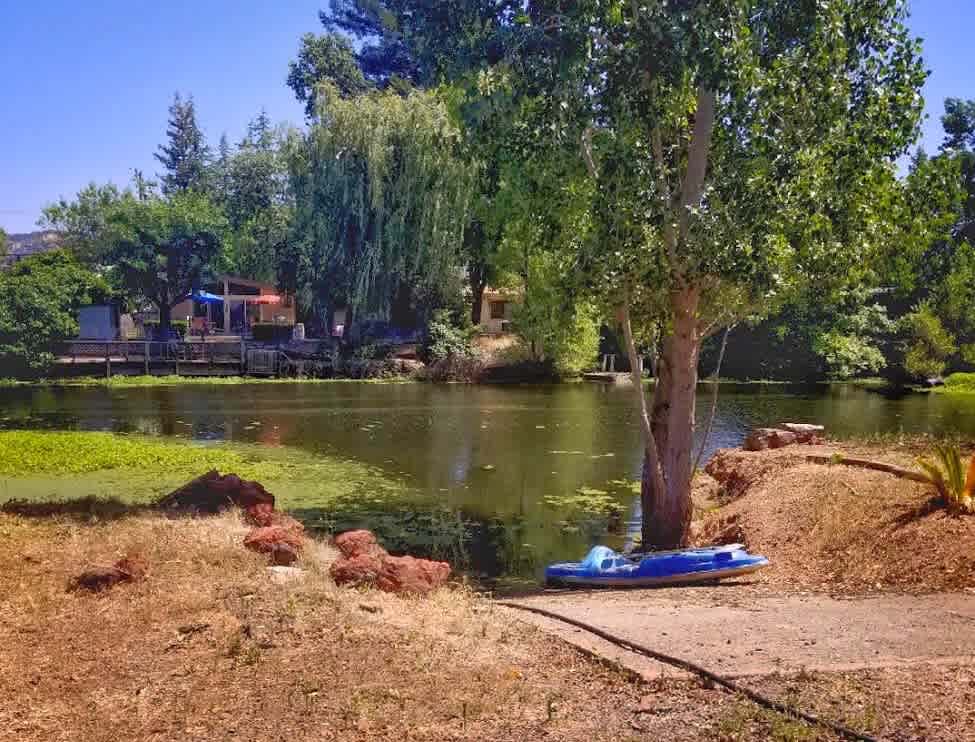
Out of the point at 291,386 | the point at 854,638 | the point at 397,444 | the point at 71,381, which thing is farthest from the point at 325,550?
the point at 71,381

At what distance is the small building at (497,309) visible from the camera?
52.4 metres

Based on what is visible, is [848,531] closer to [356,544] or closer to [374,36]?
[356,544]

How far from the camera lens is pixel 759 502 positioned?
51.5 feet

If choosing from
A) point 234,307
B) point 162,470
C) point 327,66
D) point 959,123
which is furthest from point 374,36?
point 162,470

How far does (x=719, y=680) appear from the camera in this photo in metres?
7.00

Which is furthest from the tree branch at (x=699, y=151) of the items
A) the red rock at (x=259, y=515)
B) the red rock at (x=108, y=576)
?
the red rock at (x=108, y=576)

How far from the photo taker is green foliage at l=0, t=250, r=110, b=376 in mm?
46125

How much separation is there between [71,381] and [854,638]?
45836 millimetres

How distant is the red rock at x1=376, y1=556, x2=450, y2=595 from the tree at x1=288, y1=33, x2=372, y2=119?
63.9 m

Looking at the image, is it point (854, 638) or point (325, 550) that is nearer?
point (854, 638)

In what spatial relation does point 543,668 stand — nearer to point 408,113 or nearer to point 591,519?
point 591,519

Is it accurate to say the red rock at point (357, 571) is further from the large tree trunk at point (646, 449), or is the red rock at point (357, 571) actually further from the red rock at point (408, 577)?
the large tree trunk at point (646, 449)

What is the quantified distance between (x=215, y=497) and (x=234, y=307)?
178ft

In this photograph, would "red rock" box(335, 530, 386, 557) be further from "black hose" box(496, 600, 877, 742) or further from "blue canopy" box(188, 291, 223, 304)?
"blue canopy" box(188, 291, 223, 304)
